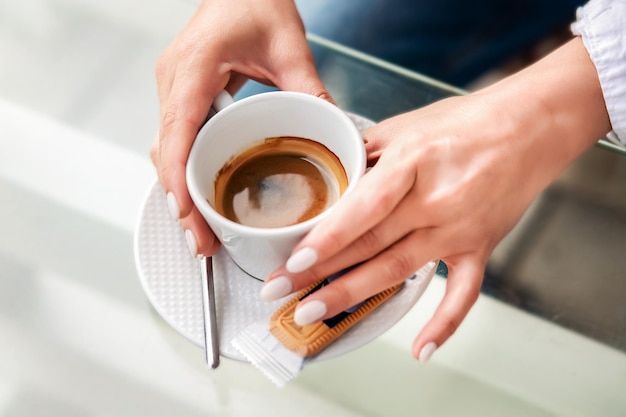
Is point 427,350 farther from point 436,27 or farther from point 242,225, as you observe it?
point 436,27

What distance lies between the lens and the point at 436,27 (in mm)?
899

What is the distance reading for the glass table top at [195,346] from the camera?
27.3 inches

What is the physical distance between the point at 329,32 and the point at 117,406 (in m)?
0.52

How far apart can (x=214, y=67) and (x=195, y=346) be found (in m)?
0.27

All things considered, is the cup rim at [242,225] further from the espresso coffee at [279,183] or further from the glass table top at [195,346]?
the glass table top at [195,346]

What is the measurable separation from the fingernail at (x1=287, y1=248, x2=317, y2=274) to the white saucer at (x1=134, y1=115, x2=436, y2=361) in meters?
0.09

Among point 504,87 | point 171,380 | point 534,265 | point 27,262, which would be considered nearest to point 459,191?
point 504,87

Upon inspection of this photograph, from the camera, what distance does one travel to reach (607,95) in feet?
1.97

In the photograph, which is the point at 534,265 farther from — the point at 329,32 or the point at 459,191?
the point at 329,32

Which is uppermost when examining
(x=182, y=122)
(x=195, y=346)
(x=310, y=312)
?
(x=182, y=122)

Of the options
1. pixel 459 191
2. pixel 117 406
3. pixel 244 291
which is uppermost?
pixel 459 191

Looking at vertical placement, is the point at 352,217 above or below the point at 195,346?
above

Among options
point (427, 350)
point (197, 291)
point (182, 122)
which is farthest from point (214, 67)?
point (427, 350)

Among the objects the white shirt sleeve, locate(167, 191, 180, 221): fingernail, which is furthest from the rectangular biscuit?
the white shirt sleeve
